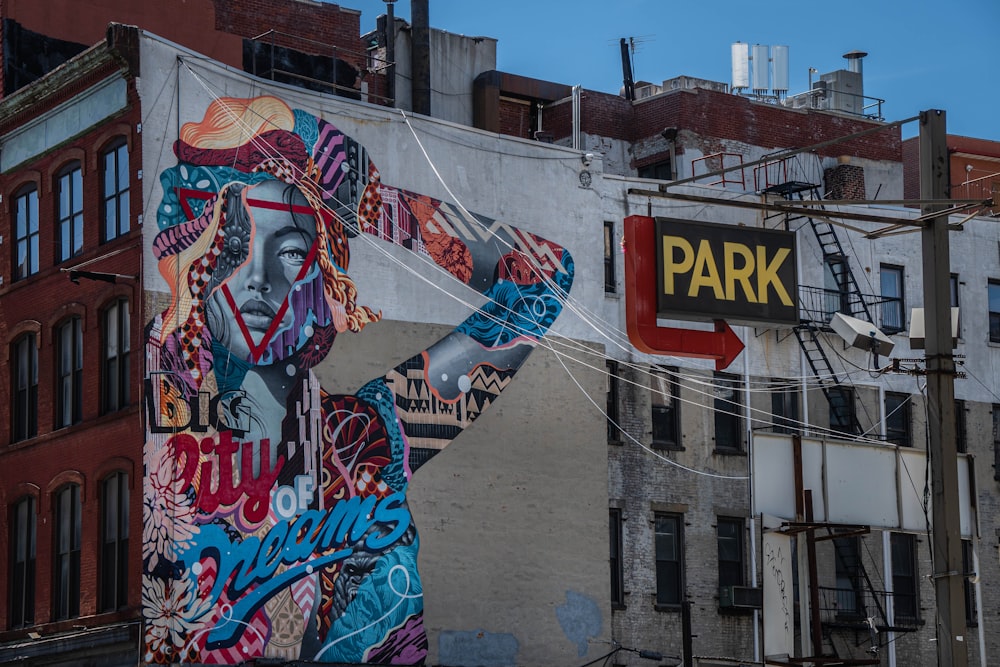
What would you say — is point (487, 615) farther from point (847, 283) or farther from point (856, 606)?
point (847, 283)

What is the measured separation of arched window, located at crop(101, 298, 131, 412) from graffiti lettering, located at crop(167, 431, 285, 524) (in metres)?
1.98

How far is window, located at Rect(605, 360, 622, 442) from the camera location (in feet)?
143

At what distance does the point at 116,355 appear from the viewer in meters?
38.0

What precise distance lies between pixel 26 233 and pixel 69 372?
4.17 meters

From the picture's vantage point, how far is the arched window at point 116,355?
37.6m

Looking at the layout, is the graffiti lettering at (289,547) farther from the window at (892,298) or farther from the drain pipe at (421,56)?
the window at (892,298)

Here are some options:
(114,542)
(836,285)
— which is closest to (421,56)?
(836,285)

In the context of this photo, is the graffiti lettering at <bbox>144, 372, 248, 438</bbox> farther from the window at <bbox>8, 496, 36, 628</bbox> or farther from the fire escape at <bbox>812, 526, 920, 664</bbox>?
the fire escape at <bbox>812, 526, 920, 664</bbox>

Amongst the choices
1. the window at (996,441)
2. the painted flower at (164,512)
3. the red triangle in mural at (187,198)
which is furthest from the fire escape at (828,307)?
the painted flower at (164,512)

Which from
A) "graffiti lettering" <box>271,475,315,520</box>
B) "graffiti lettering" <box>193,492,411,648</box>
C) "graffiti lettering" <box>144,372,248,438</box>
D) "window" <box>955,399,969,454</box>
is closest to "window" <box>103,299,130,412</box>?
"graffiti lettering" <box>144,372,248,438</box>

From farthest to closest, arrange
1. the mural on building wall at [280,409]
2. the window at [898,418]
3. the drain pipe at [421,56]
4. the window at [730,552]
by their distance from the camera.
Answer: the drain pipe at [421,56], the window at [898,418], the window at [730,552], the mural on building wall at [280,409]

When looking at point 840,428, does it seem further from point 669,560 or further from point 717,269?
point 717,269

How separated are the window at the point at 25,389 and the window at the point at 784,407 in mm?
18775

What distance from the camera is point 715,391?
148 ft
